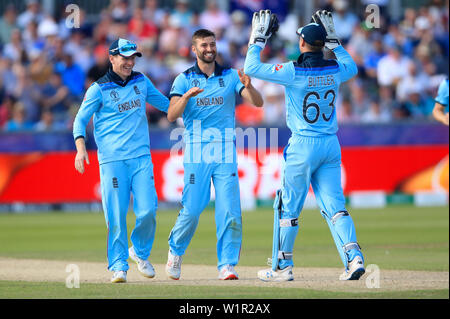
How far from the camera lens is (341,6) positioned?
78.7 feet

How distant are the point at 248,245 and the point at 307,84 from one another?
5.55 metres

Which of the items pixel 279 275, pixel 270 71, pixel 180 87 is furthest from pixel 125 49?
pixel 279 275

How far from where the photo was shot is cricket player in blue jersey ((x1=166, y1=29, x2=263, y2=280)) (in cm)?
1021

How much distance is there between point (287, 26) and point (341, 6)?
1.51 meters

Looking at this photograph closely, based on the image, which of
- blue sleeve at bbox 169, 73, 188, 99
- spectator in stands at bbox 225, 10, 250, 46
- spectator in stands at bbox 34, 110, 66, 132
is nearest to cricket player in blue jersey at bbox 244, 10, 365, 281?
blue sleeve at bbox 169, 73, 188, 99

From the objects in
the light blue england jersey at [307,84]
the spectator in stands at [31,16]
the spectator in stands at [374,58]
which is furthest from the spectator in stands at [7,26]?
the light blue england jersey at [307,84]

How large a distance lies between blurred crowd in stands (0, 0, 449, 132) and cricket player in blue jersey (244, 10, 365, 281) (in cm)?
1040

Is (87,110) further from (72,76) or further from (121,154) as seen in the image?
(72,76)

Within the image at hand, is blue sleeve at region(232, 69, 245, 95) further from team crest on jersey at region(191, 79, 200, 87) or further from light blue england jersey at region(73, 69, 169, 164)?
light blue england jersey at region(73, 69, 169, 164)

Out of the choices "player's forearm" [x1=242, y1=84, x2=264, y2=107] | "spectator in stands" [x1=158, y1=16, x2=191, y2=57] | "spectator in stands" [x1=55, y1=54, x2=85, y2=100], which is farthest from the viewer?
"spectator in stands" [x1=158, y1=16, x2=191, y2=57]

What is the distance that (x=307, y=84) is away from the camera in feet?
32.0

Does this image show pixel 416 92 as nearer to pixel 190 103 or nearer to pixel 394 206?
pixel 394 206

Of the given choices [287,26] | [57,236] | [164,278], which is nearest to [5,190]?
[57,236]

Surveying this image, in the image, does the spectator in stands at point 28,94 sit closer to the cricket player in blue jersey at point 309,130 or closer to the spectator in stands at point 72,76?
the spectator in stands at point 72,76
